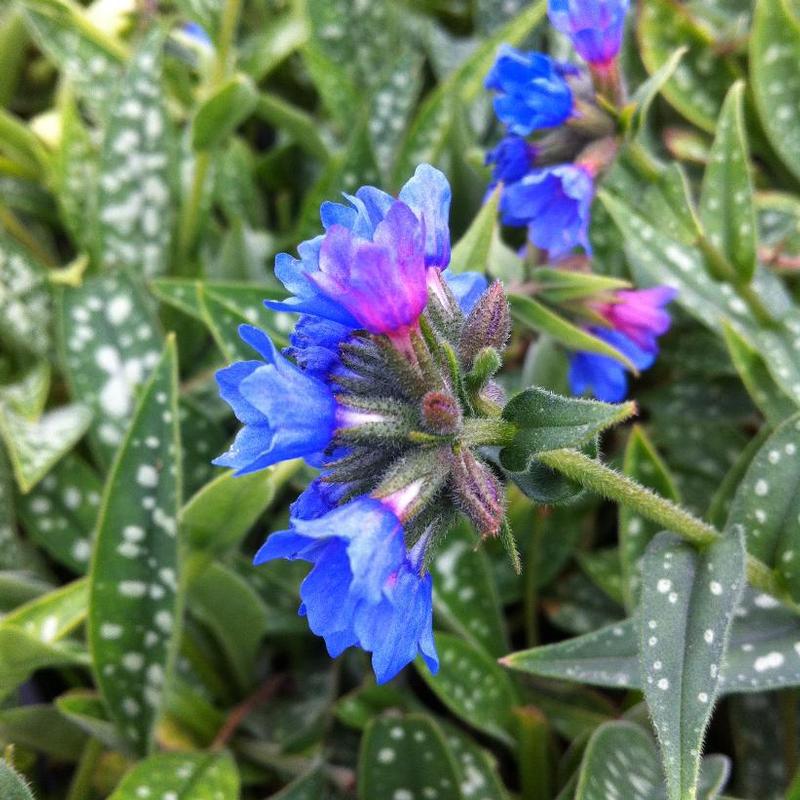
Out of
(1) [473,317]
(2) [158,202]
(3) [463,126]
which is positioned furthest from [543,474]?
(2) [158,202]

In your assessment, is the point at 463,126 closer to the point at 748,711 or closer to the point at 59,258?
the point at 59,258

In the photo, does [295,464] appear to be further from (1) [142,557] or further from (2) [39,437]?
(2) [39,437]

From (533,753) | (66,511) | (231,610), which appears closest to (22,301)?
(66,511)

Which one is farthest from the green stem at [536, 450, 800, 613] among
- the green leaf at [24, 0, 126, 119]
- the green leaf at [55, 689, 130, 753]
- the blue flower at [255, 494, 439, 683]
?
the green leaf at [24, 0, 126, 119]

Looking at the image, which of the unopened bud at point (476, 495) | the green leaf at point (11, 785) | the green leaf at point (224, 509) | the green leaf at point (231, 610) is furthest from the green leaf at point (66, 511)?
the unopened bud at point (476, 495)

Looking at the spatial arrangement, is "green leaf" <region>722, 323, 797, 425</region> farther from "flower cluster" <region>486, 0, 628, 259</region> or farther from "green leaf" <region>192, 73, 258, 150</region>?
"green leaf" <region>192, 73, 258, 150</region>

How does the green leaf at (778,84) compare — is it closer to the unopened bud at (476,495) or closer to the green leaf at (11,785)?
the unopened bud at (476,495)


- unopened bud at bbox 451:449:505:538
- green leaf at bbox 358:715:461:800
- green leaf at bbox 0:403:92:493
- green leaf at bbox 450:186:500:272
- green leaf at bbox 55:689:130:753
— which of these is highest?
green leaf at bbox 450:186:500:272
